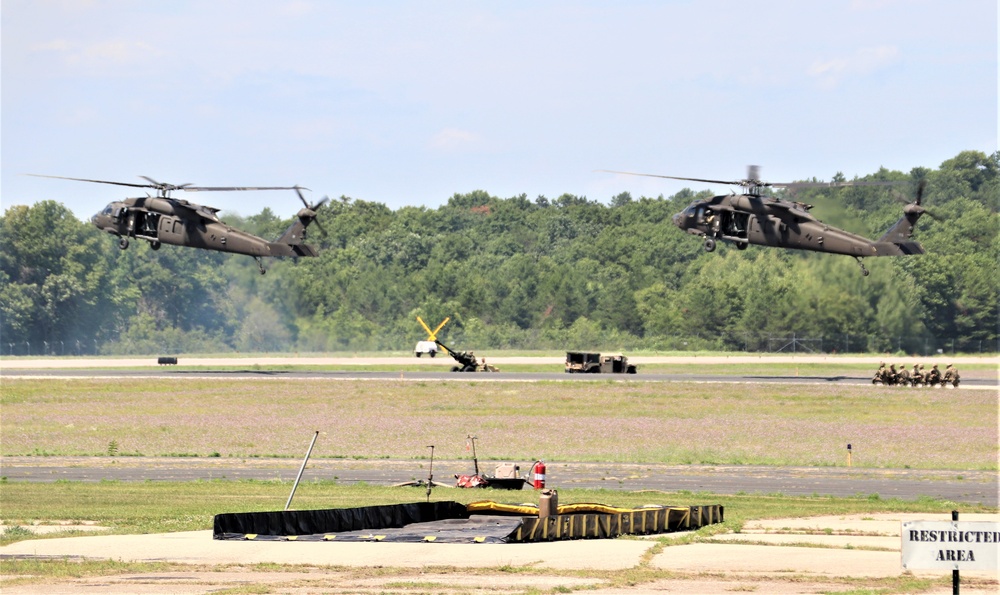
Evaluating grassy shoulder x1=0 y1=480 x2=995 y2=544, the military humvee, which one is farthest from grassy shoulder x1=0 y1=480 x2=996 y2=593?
the military humvee

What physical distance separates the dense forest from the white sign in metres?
83.5

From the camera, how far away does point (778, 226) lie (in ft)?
247

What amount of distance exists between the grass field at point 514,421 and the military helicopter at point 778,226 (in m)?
8.48

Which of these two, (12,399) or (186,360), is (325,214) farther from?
(12,399)

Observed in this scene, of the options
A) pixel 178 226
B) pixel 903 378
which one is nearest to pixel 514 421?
pixel 178 226

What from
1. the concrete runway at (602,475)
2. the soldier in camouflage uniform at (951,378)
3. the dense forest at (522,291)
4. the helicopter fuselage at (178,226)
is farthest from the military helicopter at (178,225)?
the soldier in camouflage uniform at (951,378)

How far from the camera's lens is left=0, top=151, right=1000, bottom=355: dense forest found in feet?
364

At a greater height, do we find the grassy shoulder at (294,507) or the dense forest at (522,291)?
the dense forest at (522,291)

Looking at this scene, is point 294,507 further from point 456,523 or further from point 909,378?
point 909,378

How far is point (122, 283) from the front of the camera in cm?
14500

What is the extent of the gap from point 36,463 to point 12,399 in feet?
90.6

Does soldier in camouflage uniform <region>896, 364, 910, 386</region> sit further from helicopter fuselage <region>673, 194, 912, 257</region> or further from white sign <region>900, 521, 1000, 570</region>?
white sign <region>900, 521, 1000, 570</region>

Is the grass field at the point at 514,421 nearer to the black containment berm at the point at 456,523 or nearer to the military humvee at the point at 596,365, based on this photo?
the military humvee at the point at 596,365

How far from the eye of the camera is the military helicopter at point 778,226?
240 ft
